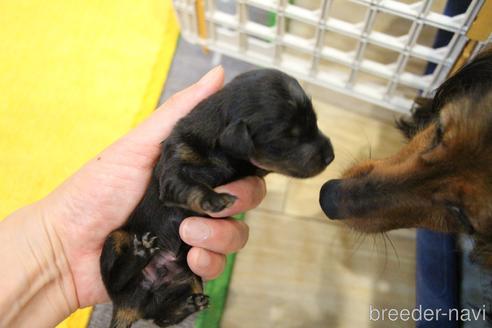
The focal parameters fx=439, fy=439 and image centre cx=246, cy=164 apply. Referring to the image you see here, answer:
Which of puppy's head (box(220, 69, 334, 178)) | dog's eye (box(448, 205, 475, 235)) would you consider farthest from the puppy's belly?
dog's eye (box(448, 205, 475, 235))

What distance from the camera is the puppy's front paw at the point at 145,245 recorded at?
1380 mm

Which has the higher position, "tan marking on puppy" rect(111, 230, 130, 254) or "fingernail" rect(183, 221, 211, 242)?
"fingernail" rect(183, 221, 211, 242)

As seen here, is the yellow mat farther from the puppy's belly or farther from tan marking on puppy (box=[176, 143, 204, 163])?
tan marking on puppy (box=[176, 143, 204, 163])

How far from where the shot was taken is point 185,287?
4.84 ft

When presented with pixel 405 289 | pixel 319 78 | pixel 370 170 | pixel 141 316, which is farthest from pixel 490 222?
pixel 319 78

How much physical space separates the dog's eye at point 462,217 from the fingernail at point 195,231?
72cm

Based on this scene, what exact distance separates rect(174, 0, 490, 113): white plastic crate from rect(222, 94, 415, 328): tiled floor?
41 cm

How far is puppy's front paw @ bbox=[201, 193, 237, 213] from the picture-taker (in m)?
1.22

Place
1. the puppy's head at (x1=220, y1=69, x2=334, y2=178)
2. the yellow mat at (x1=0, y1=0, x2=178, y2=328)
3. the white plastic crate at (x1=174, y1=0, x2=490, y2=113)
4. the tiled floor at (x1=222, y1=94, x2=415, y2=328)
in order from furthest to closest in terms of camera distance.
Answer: the yellow mat at (x1=0, y1=0, x2=178, y2=328), the tiled floor at (x1=222, y1=94, x2=415, y2=328), the white plastic crate at (x1=174, y1=0, x2=490, y2=113), the puppy's head at (x1=220, y1=69, x2=334, y2=178)

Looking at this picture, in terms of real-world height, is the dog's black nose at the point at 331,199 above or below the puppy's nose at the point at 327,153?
below

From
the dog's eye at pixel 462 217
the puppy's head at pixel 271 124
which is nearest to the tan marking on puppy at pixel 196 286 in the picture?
the puppy's head at pixel 271 124

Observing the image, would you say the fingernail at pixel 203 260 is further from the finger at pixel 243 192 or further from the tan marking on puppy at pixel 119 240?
the tan marking on puppy at pixel 119 240

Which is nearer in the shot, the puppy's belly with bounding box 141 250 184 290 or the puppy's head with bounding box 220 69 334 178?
the puppy's head with bounding box 220 69 334 178

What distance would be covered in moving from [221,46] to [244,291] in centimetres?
126
